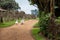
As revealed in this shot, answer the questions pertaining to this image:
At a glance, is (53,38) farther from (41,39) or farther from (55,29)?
(41,39)

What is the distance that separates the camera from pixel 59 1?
22719 mm

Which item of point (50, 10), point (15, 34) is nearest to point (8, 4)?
point (15, 34)

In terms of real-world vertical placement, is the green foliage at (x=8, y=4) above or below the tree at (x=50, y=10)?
below

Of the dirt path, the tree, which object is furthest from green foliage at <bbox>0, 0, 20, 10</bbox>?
the tree

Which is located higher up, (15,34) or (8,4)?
(8,4)

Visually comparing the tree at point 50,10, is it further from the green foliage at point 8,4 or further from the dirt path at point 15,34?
the green foliage at point 8,4

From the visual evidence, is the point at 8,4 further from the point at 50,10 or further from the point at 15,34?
the point at 50,10

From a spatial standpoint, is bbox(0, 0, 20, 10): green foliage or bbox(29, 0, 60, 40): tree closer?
bbox(29, 0, 60, 40): tree

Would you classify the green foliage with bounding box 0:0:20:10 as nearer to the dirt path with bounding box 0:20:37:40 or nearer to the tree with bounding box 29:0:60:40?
the dirt path with bounding box 0:20:37:40

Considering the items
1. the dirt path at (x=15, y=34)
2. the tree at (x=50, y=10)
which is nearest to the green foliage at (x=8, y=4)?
the dirt path at (x=15, y=34)

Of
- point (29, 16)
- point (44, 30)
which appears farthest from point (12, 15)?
point (44, 30)

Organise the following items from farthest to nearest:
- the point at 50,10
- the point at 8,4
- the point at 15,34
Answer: the point at 8,4 → the point at 15,34 → the point at 50,10

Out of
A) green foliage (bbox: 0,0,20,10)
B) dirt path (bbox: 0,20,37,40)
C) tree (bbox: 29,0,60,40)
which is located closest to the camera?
tree (bbox: 29,0,60,40)

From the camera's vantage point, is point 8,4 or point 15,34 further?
point 8,4
